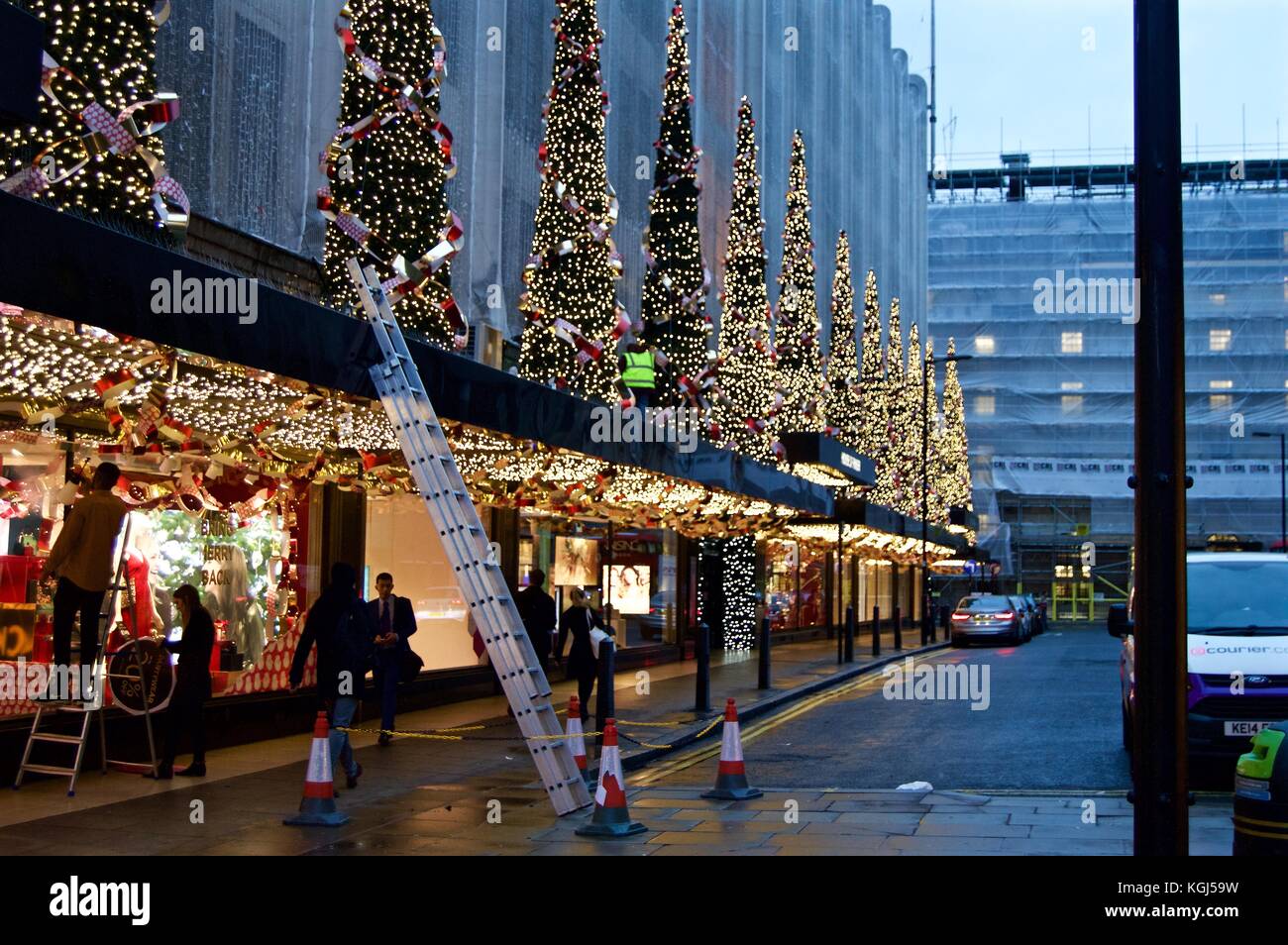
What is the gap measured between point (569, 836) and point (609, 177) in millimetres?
24023

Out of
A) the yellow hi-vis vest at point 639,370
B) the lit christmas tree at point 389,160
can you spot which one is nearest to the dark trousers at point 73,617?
the lit christmas tree at point 389,160

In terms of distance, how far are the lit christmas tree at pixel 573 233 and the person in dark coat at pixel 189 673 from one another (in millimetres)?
12268

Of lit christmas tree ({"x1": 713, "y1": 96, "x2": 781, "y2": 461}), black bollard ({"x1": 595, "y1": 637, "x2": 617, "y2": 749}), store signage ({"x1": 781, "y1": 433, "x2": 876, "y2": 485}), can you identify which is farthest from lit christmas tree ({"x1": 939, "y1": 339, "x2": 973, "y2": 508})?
black bollard ({"x1": 595, "y1": 637, "x2": 617, "y2": 749})

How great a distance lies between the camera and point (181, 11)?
1862 centimetres

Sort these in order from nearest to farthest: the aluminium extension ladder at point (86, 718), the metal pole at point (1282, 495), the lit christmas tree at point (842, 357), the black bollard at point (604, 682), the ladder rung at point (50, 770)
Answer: the ladder rung at point (50, 770), the aluminium extension ladder at point (86, 718), the black bollard at point (604, 682), the lit christmas tree at point (842, 357), the metal pole at point (1282, 495)

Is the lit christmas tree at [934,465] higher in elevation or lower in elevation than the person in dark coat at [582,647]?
higher

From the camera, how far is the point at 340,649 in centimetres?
1282

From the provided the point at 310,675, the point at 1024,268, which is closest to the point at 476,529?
the point at 310,675

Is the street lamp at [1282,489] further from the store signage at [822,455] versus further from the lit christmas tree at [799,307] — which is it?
the store signage at [822,455]

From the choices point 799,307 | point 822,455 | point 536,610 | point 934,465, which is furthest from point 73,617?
point 934,465

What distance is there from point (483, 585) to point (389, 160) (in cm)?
911

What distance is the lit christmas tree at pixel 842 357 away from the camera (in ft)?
174

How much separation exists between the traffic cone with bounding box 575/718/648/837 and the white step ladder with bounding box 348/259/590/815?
61 centimetres
